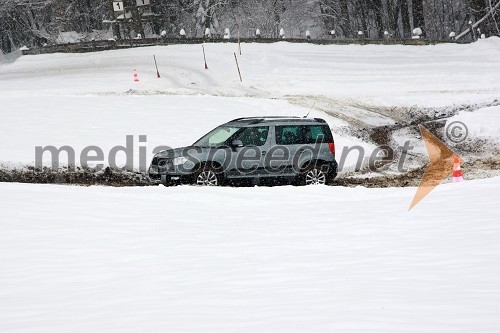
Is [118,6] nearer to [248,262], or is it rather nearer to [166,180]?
[166,180]

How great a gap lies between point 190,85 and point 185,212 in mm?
21497

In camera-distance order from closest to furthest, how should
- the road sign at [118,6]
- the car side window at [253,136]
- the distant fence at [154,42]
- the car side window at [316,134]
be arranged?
the car side window at [253,136]
the car side window at [316,134]
the distant fence at [154,42]
the road sign at [118,6]

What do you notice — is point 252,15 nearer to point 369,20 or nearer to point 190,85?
point 369,20

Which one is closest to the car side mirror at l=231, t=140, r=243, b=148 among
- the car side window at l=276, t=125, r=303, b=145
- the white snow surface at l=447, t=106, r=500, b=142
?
the car side window at l=276, t=125, r=303, b=145

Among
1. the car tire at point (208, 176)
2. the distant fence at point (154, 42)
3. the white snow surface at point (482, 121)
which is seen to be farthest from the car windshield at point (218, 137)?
the distant fence at point (154, 42)

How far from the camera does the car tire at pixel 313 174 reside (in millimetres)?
14945

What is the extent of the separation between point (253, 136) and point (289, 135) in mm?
848

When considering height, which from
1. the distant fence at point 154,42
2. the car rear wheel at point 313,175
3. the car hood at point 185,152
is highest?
the distant fence at point 154,42

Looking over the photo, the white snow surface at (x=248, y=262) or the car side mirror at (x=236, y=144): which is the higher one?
the car side mirror at (x=236, y=144)

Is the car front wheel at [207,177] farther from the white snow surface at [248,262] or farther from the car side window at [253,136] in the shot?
the white snow surface at [248,262]

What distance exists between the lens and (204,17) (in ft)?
179

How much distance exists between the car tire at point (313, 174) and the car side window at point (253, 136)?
1.17 m

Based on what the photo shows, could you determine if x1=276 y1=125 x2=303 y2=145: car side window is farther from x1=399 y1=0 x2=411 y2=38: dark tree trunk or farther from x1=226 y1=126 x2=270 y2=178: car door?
x1=399 y1=0 x2=411 y2=38: dark tree trunk

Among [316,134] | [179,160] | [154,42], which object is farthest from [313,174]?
[154,42]
